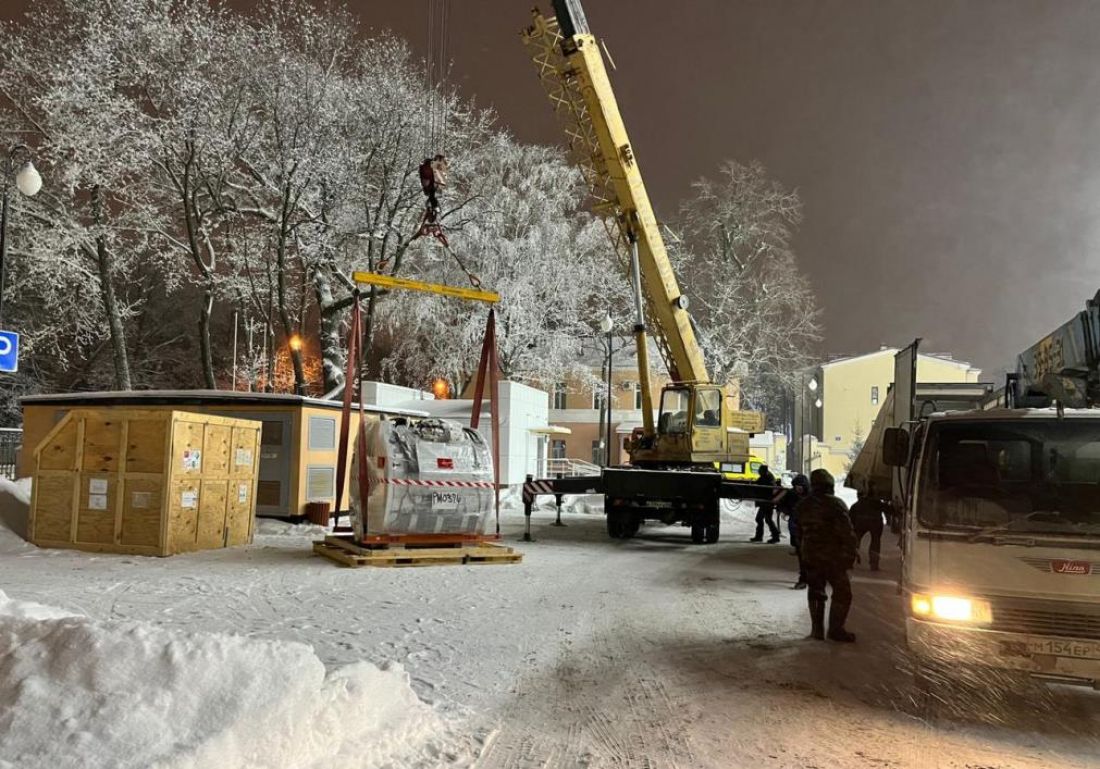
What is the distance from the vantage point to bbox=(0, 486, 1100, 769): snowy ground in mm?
4781

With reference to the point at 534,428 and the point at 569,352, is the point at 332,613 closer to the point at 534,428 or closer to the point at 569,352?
the point at 534,428

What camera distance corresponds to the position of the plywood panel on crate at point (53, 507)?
12.5m

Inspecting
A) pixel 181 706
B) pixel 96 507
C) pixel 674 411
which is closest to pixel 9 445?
pixel 96 507

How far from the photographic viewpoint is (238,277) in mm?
27016

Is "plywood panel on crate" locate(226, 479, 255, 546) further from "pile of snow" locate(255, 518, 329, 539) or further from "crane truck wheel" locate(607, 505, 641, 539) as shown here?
"crane truck wheel" locate(607, 505, 641, 539)

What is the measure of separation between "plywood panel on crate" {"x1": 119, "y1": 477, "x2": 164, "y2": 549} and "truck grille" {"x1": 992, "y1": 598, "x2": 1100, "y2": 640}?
11.3 meters

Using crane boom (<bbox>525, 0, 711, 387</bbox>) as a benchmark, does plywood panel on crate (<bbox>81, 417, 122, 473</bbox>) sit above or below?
below

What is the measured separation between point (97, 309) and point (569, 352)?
18.0 metres

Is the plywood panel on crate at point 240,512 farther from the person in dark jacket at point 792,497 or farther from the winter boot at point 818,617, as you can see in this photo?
the winter boot at point 818,617

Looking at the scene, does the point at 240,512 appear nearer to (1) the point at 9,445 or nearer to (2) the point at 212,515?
(2) the point at 212,515

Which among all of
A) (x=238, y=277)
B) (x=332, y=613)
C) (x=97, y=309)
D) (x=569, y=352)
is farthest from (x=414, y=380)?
(x=332, y=613)

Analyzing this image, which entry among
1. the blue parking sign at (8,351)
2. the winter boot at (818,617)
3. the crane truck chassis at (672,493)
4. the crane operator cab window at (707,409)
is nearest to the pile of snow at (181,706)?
the winter boot at (818,617)

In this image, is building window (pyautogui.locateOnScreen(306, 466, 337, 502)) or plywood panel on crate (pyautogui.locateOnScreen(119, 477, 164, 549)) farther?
building window (pyautogui.locateOnScreen(306, 466, 337, 502))

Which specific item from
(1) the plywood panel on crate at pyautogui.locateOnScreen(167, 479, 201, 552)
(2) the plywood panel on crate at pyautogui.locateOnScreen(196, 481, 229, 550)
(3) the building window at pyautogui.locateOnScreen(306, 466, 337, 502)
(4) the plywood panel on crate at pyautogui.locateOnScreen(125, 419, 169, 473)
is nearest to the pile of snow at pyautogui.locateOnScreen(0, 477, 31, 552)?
(4) the plywood panel on crate at pyautogui.locateOnScreen(125, 419, 169, 473)
